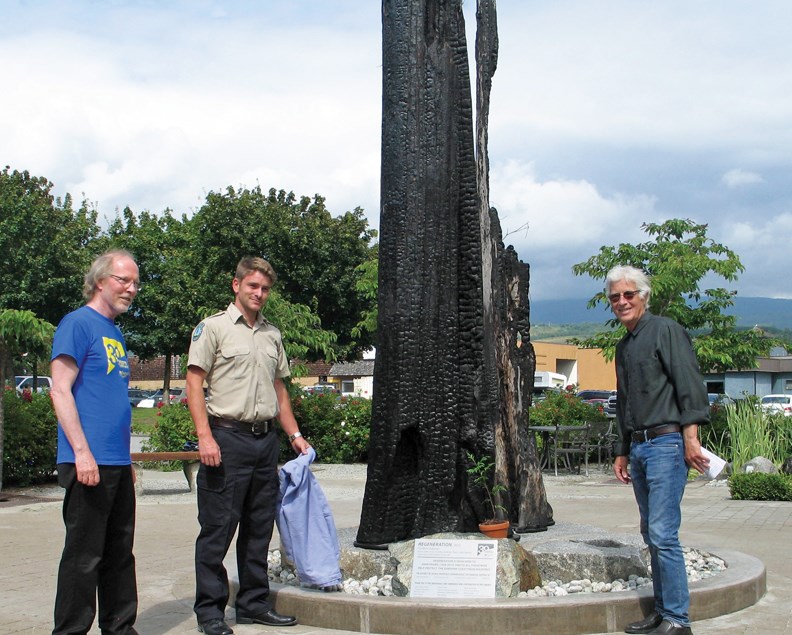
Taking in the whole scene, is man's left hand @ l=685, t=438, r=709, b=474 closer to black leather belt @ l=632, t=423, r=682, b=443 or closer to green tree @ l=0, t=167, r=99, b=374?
black leather belt @ l=632, t=423, r=682, b=443

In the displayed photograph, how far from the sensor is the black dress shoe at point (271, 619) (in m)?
5.76

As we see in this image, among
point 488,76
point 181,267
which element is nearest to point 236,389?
point 488,76

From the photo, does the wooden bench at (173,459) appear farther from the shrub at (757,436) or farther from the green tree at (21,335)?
the shrub at (757,436)

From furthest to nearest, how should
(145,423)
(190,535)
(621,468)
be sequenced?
1. (145,423)
2. (190,535)
3. (621,468)

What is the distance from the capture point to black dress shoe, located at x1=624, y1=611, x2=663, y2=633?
5.47m

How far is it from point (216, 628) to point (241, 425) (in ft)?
3.63

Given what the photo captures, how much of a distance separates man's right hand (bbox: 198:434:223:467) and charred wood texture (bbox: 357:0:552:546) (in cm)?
142

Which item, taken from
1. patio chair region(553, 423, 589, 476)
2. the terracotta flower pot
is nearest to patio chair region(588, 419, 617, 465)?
patio chair region(553, 423, 589, 476)

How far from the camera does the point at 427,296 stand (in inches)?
264

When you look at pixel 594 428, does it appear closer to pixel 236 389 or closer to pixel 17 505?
pixel 17 505

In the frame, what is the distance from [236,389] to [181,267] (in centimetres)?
3438

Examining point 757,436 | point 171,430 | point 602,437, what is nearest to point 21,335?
point 171,430

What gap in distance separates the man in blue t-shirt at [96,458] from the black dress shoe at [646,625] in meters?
2.67

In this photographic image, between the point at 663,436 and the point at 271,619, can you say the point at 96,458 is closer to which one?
the point at 271,619
